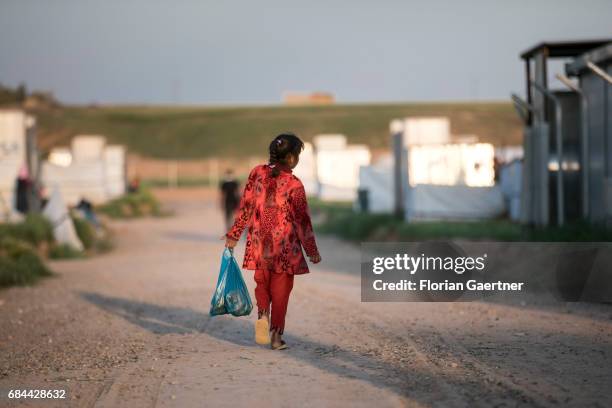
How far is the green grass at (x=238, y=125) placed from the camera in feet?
320

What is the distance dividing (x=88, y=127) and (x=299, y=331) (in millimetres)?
96850

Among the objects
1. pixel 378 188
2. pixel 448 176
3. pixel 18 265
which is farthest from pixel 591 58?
pixel 378 188

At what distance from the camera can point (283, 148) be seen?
7852 mm

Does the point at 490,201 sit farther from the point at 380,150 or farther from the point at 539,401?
the point at 380,150

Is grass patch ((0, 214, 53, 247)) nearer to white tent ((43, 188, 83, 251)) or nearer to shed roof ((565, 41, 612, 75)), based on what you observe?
white tent ((43, 188, 83, 251))

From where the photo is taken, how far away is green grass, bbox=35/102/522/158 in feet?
320

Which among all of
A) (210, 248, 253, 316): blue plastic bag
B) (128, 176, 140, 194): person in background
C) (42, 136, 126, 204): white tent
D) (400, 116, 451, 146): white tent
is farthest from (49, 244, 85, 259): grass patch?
(128, 176, 140, 194): person in background

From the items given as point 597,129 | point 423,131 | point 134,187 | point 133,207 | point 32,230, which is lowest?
point 133,207

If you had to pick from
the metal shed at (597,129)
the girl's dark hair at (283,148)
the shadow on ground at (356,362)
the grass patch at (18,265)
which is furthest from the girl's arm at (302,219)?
the grass patch at (18,265)

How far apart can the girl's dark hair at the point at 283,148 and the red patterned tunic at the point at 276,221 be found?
0.05 metres

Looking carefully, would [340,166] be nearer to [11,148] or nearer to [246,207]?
[11,148]

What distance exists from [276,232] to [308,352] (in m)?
0.92

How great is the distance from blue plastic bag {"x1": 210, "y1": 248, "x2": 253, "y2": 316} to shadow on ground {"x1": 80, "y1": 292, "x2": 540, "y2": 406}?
1.00ft

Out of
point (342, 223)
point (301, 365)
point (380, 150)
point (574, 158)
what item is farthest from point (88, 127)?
point (301, 365)
